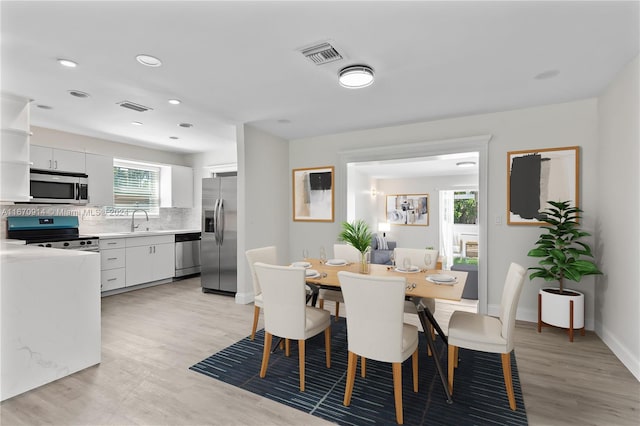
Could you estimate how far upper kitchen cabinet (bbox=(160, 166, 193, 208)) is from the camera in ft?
20.7

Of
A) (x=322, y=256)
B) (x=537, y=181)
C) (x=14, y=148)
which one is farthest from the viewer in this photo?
(x=537, y=181)

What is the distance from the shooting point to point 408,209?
30.4 feet

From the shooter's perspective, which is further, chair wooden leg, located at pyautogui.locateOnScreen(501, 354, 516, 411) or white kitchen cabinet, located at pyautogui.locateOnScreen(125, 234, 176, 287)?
white kitchen cabinet, located at pyautogui.locateOnScreen(125, 234, 176, 287)

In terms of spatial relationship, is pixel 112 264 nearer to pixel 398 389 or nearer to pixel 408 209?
pixel 398 389

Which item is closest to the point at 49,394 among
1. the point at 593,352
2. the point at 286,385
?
the point at 286,385

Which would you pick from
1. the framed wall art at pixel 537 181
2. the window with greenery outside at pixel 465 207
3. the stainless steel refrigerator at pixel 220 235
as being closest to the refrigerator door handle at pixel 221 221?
the stainless steel refrigerator at pixel 220 235

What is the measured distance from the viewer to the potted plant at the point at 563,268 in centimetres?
314

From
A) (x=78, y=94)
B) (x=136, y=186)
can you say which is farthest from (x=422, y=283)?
(x=136, y=186)

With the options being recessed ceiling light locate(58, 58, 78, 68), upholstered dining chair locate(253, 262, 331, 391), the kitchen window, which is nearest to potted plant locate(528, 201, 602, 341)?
upholstered dining chair locate(253, 262, 331, 391)

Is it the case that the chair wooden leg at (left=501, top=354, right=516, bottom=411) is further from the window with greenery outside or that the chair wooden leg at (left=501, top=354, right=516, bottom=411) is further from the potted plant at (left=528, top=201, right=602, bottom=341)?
the window with greenery outside

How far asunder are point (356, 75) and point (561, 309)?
306cm

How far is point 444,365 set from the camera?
2.67 metres

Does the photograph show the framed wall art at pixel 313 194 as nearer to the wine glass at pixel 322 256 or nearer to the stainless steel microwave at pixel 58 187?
the wine glass at pixel 322 256

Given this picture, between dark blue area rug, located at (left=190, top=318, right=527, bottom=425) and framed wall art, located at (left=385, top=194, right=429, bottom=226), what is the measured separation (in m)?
6.34
